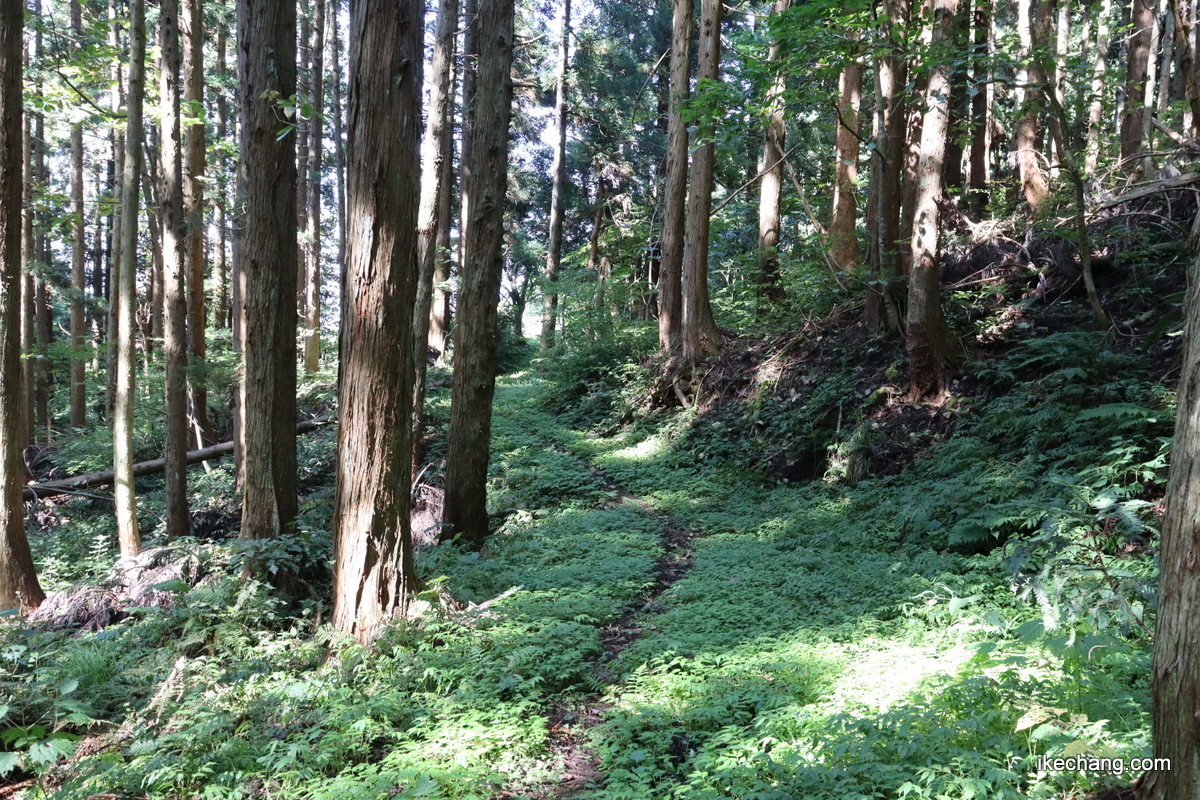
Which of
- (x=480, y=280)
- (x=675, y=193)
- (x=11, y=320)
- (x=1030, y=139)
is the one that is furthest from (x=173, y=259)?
(x=1030, y=139)

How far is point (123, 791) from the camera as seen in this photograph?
130 inches

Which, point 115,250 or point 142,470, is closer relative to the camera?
point 115,250

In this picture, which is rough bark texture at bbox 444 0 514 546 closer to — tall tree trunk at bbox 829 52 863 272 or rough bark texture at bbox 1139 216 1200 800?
rough bark texture at bbox 1139 216 1200 800

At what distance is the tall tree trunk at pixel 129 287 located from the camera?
8.11 m

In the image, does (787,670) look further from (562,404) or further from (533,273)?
(533,273)

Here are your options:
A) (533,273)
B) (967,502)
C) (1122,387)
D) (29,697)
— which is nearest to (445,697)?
(29,697)

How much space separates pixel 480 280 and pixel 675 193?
25.4 ft

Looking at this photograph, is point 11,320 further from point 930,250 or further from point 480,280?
point 930,250

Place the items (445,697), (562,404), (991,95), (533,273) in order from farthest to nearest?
(533,273), (562,404), (991,95), (445,697)

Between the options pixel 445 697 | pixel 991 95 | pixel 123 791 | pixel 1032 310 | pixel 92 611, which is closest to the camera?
pixel 123 791

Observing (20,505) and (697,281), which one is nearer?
(20,505)

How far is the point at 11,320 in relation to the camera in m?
6.40

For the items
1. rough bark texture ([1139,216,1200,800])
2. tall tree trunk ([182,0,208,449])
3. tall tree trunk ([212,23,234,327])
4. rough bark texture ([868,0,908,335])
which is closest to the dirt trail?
rough bark texture ([1139,216,1200,800])

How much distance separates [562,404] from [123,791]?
13.9 m
